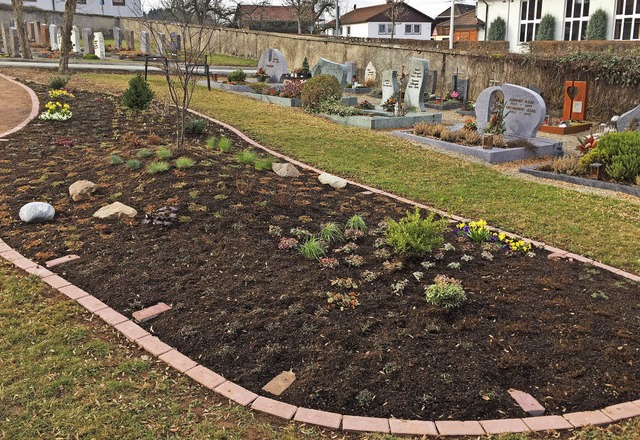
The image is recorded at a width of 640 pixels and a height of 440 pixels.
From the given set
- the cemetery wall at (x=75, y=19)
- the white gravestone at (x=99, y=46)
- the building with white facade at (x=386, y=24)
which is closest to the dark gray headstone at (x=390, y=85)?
the white gravestone at (x=99, y=46)

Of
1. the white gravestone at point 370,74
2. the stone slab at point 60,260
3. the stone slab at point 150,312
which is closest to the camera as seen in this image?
the stone slab at point 150,312

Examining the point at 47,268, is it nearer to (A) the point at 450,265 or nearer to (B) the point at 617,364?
(A) the point at 450,265

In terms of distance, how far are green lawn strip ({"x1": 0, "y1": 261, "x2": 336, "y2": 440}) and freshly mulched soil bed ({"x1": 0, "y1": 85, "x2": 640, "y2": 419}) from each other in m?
0.34

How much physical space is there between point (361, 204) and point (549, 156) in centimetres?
685

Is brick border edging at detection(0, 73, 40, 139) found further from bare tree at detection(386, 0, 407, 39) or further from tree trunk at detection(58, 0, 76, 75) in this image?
bare tree at detection(386, 0, 407, 39)

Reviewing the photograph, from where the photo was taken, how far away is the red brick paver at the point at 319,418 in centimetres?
367

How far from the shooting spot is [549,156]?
1305cm

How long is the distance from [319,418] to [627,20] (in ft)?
120

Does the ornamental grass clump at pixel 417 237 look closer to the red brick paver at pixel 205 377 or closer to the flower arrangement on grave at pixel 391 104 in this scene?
the red brick paver at pixel 205 377

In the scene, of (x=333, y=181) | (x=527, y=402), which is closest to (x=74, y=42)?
(x=333, y=181)

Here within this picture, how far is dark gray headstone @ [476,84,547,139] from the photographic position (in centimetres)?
1311

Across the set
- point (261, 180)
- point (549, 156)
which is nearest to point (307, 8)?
point (549, 156)

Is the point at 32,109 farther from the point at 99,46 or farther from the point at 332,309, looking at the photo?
the point at 99,46

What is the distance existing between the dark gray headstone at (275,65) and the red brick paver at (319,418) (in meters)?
22.8
